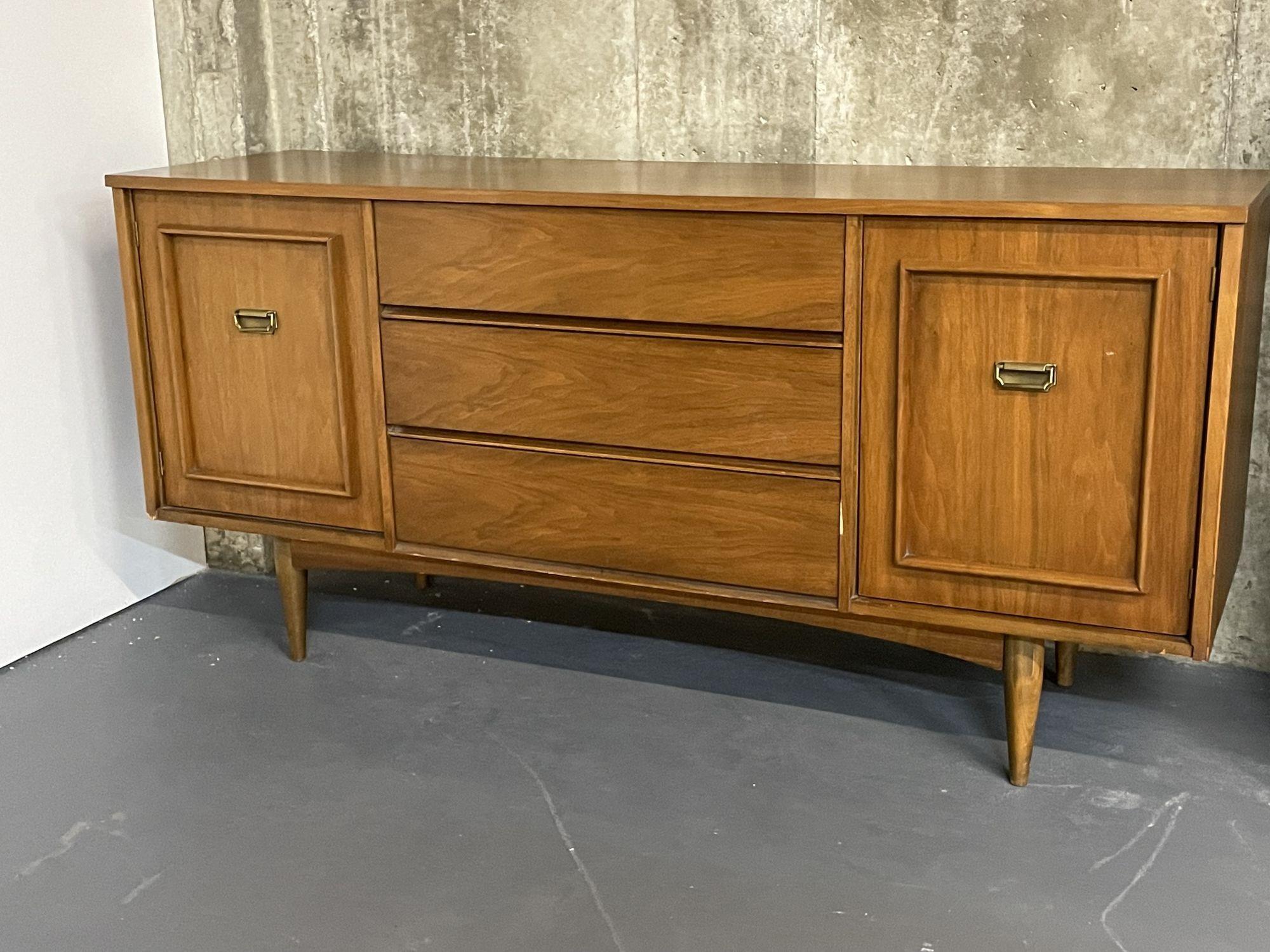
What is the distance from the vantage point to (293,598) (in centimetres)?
271

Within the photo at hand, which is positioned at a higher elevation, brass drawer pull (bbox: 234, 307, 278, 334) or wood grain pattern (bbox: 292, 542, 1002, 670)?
brass drawer pull (bbox: 234, 307, 278, 334)

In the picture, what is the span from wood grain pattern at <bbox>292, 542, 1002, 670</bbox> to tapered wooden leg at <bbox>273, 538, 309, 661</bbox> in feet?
0.77

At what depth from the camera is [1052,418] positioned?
1983 millimetres

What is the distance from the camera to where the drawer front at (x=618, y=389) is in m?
2.13

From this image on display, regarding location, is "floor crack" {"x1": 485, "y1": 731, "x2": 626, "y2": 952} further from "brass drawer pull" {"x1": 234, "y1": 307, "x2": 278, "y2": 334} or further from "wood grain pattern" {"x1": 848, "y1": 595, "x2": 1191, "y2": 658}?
"brass drawer pull" {"x1": 234, "y1": 307, "x2": 278, "y2": 334}

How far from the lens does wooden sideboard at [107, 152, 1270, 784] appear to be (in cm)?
194

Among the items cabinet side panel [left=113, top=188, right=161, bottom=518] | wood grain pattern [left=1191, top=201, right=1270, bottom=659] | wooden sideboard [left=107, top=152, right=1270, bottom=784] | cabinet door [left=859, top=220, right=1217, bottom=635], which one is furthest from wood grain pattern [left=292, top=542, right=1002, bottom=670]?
cabinet side panel [left=113, top=188, right=161, bottom=518]

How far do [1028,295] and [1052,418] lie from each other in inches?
7.0

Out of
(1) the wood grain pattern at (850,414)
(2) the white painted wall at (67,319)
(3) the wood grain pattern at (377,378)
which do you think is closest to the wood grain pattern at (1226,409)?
(1) the wood grain pattern at (850,414)

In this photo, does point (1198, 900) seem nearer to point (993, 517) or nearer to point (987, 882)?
point (987, 882)

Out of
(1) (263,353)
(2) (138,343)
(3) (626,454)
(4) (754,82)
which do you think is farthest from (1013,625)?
(2) (138,343)

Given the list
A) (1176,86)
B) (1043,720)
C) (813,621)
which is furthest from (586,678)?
(1176,86)

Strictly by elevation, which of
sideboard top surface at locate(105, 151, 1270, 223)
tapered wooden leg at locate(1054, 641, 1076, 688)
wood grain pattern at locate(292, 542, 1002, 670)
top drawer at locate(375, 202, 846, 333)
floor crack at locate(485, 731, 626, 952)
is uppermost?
sideboard top surface at locate(105, 151, 1270, 223)

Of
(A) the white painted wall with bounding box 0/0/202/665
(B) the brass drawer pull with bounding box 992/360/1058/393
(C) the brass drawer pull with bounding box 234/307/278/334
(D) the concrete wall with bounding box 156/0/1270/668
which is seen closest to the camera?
(B) the brass drawer pull with bounding box 992/360/1058/393
